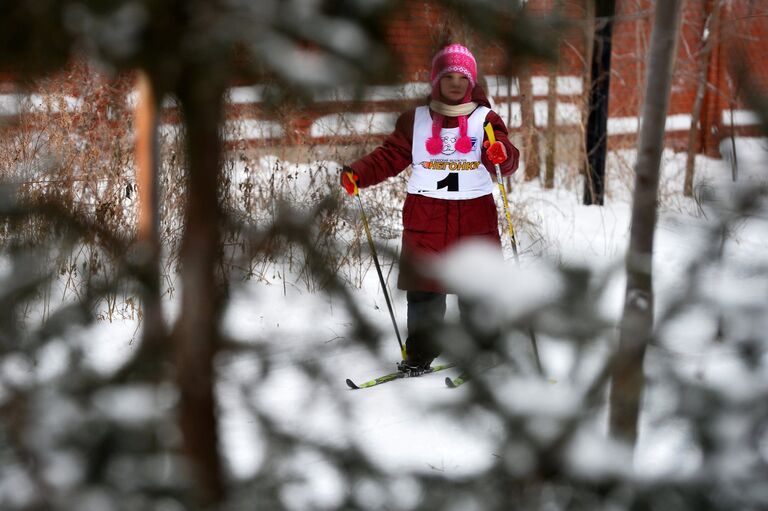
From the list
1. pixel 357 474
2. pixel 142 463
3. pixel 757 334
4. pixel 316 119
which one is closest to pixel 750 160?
pixel 757 334

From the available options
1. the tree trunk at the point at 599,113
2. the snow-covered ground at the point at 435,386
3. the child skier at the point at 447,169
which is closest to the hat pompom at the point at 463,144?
the child skier at the point at 447,169

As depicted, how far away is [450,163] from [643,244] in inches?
85.6

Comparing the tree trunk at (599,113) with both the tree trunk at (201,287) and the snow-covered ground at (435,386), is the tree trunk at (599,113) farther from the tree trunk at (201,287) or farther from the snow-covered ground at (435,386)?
the tree trunk at (201,287)

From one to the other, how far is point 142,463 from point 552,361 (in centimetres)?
46

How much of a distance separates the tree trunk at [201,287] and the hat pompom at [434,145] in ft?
8.72

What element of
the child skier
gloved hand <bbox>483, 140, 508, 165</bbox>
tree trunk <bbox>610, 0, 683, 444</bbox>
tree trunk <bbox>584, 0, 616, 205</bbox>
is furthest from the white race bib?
tree trunk <bbox>584, 0, 616, 205</bbox>

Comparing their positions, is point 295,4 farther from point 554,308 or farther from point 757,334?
point 757,334

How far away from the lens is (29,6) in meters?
0.74

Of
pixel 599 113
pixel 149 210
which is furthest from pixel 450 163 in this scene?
pixel 599 113

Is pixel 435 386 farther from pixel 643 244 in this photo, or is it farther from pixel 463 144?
pixel 463 144

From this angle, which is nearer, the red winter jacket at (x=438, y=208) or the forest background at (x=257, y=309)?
the forest background at (x=257, y=309)

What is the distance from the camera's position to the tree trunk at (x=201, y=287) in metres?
0.77

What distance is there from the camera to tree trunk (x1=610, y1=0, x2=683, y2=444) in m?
0.83

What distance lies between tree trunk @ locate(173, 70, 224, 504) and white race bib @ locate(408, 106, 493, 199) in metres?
2.69
